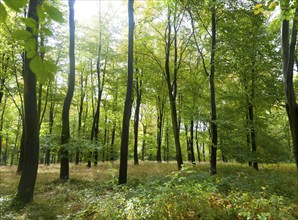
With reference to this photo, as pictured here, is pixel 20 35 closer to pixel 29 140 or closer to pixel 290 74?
pixel 290 74

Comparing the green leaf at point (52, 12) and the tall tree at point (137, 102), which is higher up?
the tall tree at point (137, 102)

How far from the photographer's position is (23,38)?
3.52 feet

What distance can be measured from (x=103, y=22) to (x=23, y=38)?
60.2 feet

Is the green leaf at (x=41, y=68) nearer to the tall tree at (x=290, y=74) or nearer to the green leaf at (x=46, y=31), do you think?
the green leaf at (x=46, y=31)

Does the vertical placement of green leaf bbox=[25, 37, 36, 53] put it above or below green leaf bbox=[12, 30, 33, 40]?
below

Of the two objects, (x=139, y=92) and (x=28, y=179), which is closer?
(x=28, y=179)

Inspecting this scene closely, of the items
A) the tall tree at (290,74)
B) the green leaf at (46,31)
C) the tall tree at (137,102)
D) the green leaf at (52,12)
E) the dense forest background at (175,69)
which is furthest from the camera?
the tall tree at (137,102)

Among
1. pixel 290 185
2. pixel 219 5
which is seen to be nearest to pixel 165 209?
pixel 290 185

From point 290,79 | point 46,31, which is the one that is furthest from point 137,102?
point 46,31

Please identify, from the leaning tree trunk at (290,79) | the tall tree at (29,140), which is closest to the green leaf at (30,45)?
the leaning tree trunk at (290,79)

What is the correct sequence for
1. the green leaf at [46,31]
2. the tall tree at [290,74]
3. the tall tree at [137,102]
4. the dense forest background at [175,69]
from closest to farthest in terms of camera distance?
1. the green leaf at [46,31]
2. the tall tree at [290,74]
3. the dense forest background at [175,69]
4. the tall tree at [137,102]

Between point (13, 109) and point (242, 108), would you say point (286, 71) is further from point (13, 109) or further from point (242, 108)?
point (13, 109)

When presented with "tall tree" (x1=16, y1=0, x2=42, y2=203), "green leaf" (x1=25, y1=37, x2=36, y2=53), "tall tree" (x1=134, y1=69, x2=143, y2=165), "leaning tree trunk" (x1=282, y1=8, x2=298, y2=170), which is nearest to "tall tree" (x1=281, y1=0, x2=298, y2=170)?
"leaning tree trunk" (x1=282, y1=8, x2=298, y2=170)

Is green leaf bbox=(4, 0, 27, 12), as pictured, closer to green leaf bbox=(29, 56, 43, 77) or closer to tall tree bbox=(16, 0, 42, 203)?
green leaf bbox=(29, 56, 43, 77)
